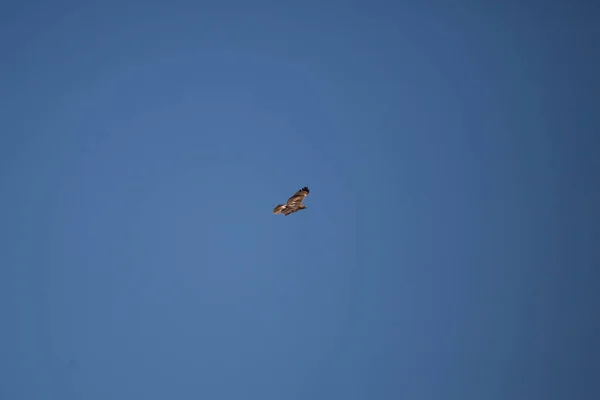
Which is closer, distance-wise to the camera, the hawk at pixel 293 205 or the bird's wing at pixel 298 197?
the bird's wing at pixel 298 197

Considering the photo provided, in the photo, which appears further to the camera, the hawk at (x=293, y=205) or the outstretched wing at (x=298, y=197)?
the hawk at (x=293, y=205)

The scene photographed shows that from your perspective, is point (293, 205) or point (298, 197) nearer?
point (298, 197)

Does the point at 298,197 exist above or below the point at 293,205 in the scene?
below

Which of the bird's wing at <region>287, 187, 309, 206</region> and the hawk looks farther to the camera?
the hawk

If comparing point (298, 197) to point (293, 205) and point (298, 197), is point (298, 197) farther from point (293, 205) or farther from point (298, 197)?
point (293, 205)

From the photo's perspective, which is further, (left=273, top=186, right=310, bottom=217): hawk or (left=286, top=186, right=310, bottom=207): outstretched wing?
(left=273, top=186, right=310, bottom=217): hawk

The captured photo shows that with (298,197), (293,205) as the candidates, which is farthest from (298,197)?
(293,205)
